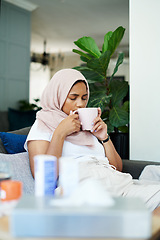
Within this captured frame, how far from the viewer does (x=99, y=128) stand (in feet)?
4.88

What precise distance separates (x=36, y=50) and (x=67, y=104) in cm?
760

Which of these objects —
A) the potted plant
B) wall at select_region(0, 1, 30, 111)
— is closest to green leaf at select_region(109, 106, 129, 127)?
the potted plant

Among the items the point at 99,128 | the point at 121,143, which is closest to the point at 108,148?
the point at 99,128

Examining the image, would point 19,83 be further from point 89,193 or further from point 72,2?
point 89,193

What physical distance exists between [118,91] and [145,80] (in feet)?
1.31

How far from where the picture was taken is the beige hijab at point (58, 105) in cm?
→ 150

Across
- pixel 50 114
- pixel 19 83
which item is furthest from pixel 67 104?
pixel 19 83

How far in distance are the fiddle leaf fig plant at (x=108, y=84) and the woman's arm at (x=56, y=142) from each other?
90 cm

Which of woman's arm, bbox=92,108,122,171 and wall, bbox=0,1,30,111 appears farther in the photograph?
wall, bbox=0,1,30,111

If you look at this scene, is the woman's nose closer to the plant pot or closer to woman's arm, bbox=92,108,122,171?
woman's arm, bbox=92,108,122,171

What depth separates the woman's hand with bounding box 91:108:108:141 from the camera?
1.45m

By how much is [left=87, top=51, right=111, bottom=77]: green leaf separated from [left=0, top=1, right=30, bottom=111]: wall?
309 centimetres

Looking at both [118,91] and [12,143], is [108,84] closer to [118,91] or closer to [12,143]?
[118,91]

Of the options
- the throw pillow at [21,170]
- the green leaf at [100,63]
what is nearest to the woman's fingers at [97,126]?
the throw pillow at [21,170]
